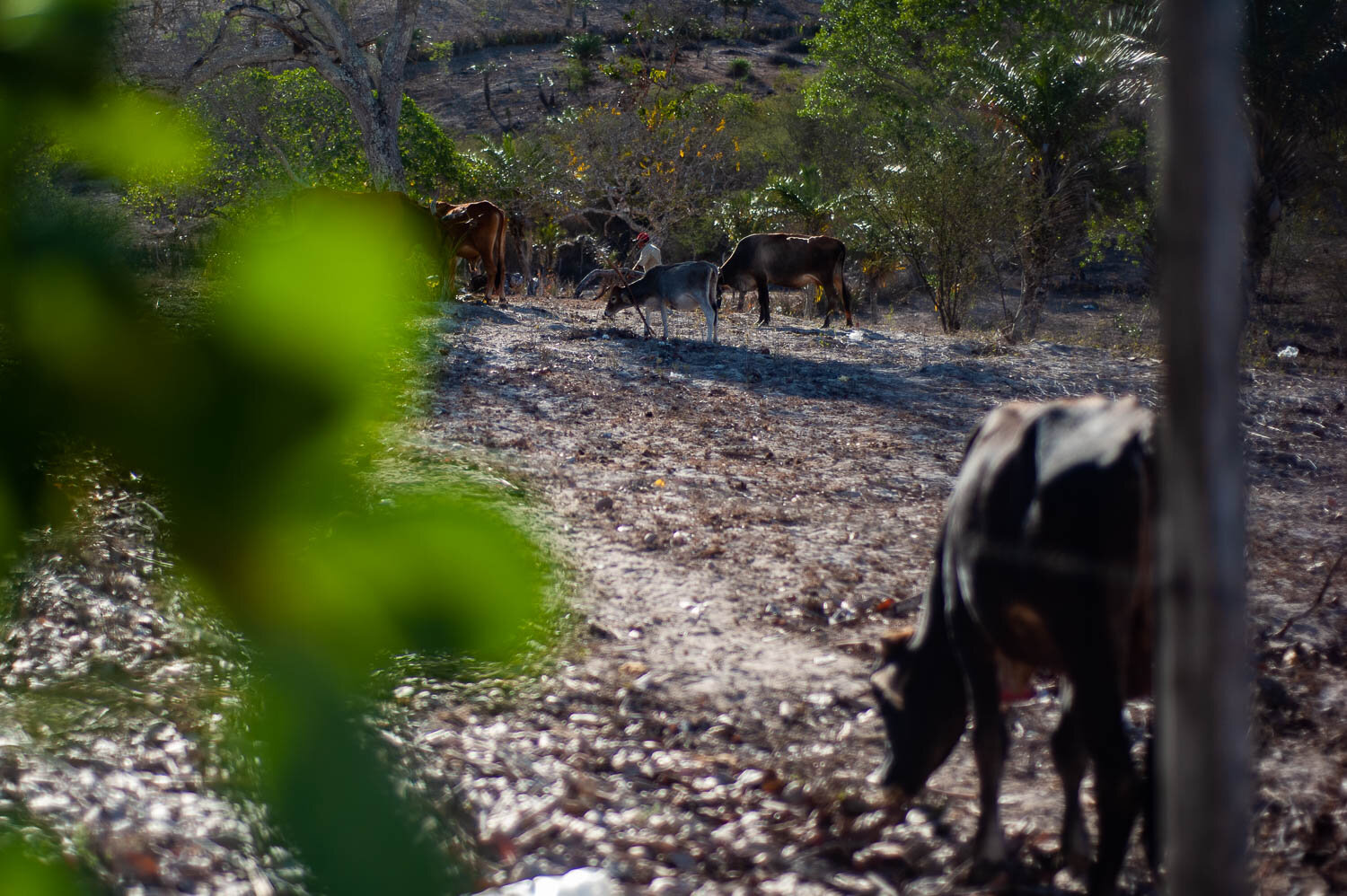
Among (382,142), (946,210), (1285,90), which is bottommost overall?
(946,210)

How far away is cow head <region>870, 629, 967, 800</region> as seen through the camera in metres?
3.14

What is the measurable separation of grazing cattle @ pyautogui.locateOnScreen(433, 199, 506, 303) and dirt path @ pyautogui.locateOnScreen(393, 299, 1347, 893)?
5261mm

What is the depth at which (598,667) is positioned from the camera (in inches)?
180

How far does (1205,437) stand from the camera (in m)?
0.88

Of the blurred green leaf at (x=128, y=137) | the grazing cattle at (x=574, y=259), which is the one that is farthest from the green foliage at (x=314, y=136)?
the blurred green leaf at (x=128, y=137)

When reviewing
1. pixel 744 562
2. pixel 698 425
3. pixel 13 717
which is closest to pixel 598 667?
pixel 744 562

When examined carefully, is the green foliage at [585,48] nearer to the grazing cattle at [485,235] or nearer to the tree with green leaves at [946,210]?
the tree with green leaves at [946,210]

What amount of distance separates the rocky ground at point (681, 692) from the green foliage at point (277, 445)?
6 centimetres

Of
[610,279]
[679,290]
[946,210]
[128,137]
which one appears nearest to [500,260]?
[610,279]

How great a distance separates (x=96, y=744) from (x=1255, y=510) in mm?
7509

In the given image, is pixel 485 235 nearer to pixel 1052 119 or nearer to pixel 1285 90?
pixel 1052 119

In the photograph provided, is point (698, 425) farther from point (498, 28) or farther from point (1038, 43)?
point (498, 28)

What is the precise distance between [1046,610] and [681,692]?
2086 millimetres

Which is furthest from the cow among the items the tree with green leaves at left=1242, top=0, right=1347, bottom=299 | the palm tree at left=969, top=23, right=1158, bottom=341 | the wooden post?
the wooden post
